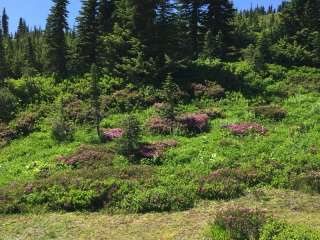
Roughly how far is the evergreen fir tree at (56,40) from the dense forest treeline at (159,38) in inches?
2.0

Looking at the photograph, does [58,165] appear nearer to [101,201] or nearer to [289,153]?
[101,201]

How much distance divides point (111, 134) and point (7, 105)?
37.8 ft

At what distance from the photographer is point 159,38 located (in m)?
47.2

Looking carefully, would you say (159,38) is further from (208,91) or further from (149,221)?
(149,221)

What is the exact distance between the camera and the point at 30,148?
35312 mm

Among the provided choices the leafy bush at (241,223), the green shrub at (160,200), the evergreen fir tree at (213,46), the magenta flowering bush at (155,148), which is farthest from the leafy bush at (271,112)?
the evergreen fir tree at (213,46)

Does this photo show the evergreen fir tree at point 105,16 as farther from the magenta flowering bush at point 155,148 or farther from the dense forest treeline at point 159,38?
the magenta flowering bush at point 155,148

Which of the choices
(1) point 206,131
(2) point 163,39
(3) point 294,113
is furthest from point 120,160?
(2) point 163,39

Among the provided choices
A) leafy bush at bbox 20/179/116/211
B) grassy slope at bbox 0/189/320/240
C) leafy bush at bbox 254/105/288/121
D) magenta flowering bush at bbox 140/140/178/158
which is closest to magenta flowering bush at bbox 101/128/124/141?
magenta flowering bush at bbox 140/140/178/158

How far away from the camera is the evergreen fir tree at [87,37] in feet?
178

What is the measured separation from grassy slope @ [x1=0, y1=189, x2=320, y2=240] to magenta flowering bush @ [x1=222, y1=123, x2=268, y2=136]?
8.38 m

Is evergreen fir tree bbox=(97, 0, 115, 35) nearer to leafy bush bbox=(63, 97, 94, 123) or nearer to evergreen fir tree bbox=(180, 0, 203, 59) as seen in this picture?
evergreen fir tree bbox=(180, 0, 203, 59)

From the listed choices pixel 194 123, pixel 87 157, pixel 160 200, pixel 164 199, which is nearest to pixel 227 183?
pixel 164 199

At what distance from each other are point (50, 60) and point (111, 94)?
12.8 m
